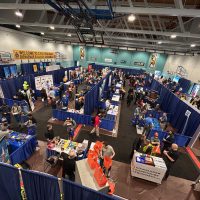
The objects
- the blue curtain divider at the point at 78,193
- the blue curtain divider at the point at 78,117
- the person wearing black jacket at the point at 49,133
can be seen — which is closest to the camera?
the blue curtain divider at the point at 78,193

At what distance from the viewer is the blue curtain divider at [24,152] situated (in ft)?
17.6

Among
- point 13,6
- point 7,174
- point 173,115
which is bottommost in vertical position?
point 173,115

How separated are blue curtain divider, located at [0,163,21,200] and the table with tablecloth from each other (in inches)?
66.3

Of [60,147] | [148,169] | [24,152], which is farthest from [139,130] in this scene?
[24,152]

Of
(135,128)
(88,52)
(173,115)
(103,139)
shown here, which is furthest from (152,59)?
(103,139)

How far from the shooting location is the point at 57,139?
6.18 metres

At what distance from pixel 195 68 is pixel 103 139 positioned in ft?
51.9

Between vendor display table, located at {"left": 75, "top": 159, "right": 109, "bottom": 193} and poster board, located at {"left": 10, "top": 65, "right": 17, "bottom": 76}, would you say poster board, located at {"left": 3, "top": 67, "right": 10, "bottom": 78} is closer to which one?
poster board, located at {"left": 10, "top": 65, "right": 17, "bottom": 76}

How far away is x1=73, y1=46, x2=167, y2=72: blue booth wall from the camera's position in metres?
28.8

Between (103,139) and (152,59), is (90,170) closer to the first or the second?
(103,139)

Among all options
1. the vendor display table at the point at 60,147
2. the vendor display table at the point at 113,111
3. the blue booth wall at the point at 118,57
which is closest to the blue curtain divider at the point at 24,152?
the vendor display table at the point at 60,147

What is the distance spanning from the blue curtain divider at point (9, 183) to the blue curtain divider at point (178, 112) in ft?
30.2

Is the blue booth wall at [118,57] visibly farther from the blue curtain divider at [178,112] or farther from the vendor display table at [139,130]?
the vendor display table at [139,130]

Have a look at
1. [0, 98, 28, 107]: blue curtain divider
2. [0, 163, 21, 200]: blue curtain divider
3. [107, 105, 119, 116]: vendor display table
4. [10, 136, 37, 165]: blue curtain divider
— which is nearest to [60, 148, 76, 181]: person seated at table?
[0, 163, 21, 200]: blue curtain divider
